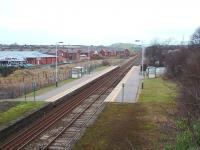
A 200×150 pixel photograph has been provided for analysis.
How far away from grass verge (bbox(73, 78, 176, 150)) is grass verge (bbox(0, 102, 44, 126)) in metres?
5.20

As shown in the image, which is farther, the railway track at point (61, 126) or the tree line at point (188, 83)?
the railway track at point (61, 126)

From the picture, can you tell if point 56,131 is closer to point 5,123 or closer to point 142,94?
point 5,123

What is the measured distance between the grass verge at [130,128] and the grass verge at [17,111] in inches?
205

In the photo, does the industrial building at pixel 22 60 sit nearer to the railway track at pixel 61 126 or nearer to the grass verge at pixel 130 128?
the railway track at pixel 61 126

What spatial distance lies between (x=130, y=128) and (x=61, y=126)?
440cm

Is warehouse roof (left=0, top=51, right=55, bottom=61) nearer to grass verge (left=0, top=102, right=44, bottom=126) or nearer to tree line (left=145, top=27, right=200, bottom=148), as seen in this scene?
tree line (left=145, top=27, right=200, bottom=148)

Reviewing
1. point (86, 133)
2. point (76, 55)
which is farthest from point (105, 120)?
point (76, 55)

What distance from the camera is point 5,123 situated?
79.0 feet

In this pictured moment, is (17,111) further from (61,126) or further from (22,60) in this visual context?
(22,60)

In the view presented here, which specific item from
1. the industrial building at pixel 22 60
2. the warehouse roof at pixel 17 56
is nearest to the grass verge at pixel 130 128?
the industrial building at pixel 22 60

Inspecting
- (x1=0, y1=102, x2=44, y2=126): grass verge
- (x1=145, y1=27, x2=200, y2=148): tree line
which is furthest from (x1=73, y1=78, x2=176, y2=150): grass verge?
(x1=0, y1=102, x2=44, y2=126): grass verge

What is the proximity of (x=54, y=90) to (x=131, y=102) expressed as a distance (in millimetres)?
10325

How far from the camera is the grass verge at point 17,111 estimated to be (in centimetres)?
2555

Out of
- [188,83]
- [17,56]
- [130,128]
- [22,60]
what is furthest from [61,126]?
[17,56]
